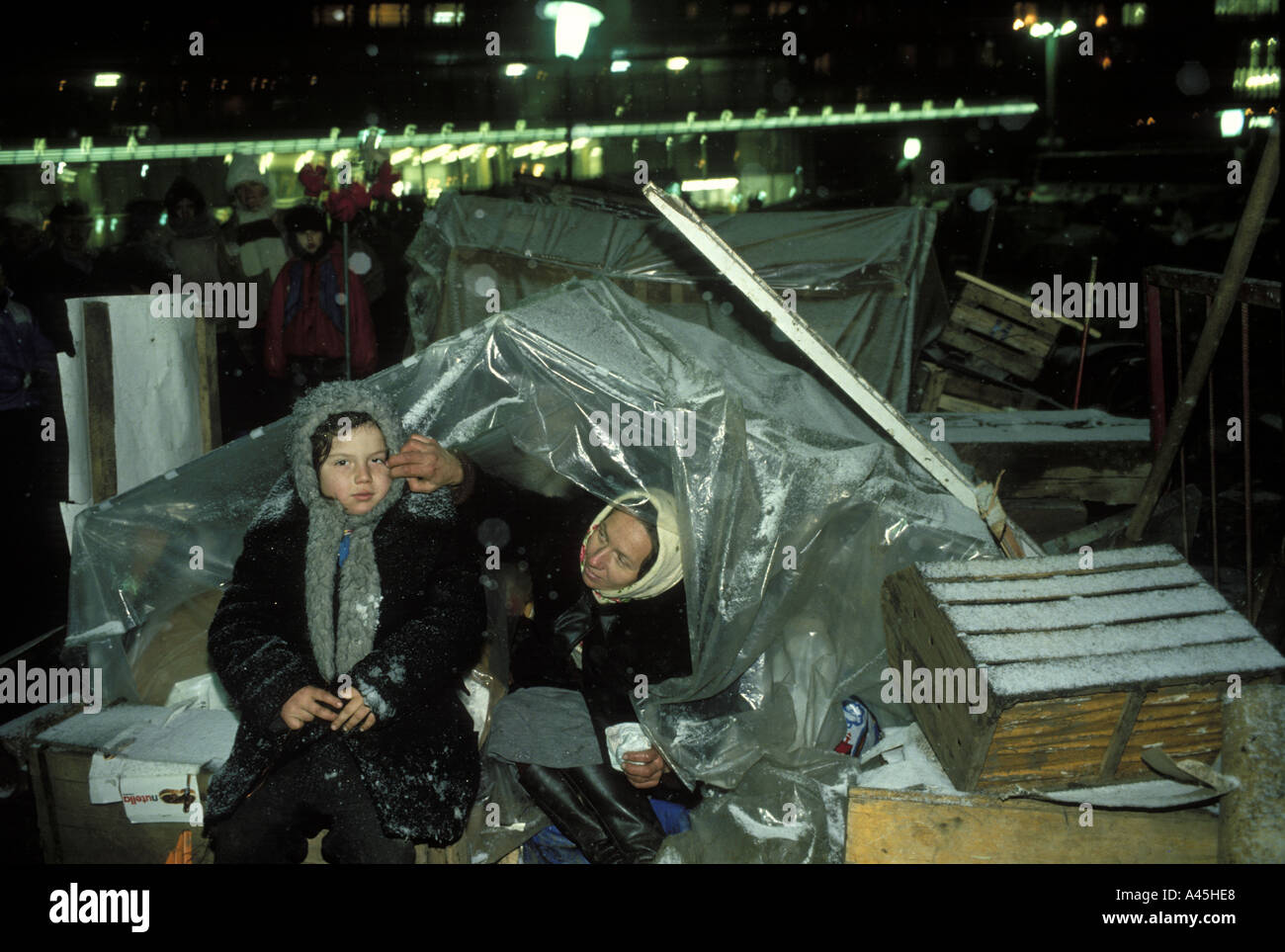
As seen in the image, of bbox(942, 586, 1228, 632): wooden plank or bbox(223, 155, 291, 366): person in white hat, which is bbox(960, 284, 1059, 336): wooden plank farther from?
bbox(223, 155, 291, 366): person in white hat

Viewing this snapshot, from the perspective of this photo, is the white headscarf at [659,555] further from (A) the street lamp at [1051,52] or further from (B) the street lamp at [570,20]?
(A) the street lamp at [1051,52]

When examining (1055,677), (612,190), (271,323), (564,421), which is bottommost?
(1055,677)

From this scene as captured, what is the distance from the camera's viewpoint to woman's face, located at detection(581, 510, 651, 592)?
10.1 feet

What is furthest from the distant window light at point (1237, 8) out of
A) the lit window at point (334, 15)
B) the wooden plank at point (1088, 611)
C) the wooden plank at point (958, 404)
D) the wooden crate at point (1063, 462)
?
the lit window at point (334, 15)

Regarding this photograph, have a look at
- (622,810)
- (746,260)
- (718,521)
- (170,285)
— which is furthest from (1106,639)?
(170,285)

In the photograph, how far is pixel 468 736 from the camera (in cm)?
291

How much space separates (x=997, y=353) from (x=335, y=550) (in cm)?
591

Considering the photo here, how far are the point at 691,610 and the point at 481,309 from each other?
4.72m

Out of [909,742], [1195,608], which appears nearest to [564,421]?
[909,742]

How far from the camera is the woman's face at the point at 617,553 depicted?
307 cm

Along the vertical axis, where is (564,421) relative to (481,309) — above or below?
below

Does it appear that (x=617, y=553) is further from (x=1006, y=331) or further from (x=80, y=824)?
(x=1006, y=331)

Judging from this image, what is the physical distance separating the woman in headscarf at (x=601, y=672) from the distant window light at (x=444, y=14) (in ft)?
117

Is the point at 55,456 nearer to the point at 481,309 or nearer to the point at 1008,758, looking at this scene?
the point at 481,309
